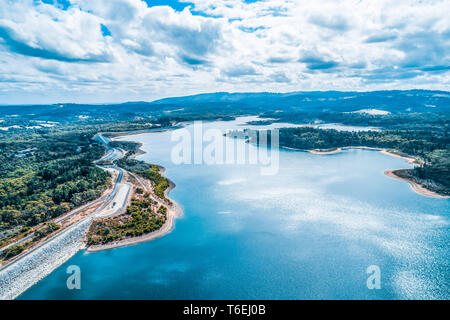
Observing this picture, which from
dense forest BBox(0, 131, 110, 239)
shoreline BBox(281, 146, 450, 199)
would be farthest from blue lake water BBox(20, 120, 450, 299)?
dense forest BBox(0, 131, 110, 239)

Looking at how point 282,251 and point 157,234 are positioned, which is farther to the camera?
point 157,234

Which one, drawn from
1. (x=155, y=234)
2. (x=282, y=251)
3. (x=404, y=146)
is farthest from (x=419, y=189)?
(x=155, y=234)

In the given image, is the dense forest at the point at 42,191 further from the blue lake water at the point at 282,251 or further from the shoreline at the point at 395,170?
the shoreline at the point at 395,170

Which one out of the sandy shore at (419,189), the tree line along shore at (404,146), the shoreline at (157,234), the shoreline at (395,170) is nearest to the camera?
the shoreline at (157,234)

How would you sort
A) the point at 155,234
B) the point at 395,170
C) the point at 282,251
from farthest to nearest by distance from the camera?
the point at 395,170 < the point at 155,234 < the point at 282,251

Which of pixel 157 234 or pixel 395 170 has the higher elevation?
pixel 395 170

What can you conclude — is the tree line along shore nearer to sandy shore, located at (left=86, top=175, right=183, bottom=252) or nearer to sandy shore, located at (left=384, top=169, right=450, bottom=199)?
sandy shore, located at (left=384, top=169, right=450, bottom=199)

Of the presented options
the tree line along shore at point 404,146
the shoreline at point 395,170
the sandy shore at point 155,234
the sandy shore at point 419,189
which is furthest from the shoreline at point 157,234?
the tree line along shore at point 404,146

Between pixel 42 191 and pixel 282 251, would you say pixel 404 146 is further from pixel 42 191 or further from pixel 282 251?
pixel 42 191
